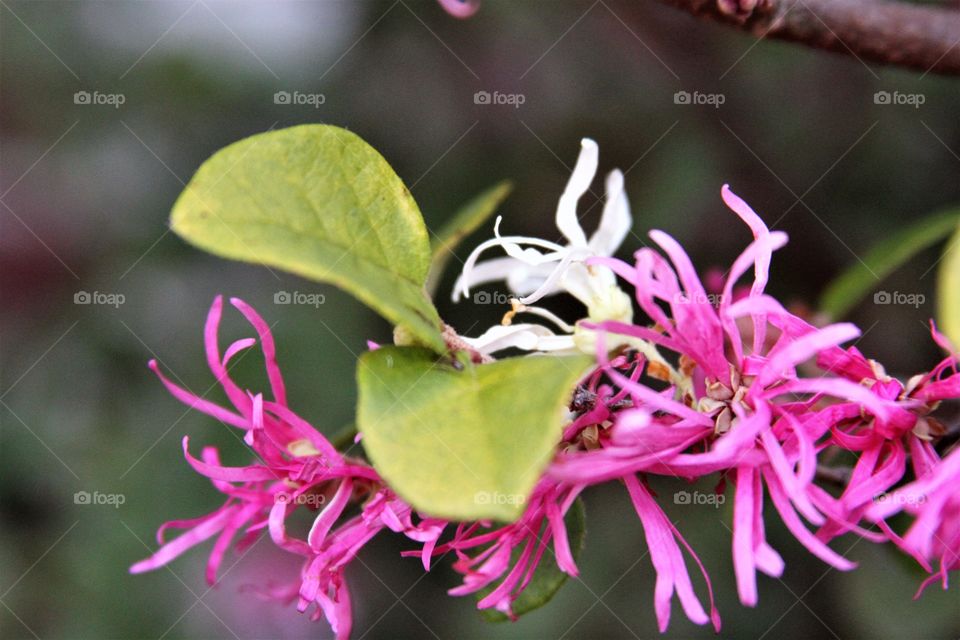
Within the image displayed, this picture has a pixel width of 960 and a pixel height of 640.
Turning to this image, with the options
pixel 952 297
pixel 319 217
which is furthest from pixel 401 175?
pixel 952 297

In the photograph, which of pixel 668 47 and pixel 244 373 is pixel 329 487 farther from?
pixel 668 47

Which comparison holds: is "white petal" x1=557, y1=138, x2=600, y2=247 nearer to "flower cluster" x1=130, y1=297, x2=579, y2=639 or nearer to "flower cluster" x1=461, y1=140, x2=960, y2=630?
"flower cluster" x1=461, y1=140, x2=960, y2=630

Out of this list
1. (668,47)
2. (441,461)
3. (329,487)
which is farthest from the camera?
(668,47)

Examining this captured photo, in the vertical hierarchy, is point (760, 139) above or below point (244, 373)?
above

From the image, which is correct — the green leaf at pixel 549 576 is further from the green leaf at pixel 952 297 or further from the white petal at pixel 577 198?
the green leaf at pixel 952 297

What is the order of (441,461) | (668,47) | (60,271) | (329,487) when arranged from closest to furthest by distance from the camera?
(441,461) → (329,487) → (668,47) → (60,271)

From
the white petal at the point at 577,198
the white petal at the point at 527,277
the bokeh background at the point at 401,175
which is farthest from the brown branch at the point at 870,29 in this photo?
the bokeh background at the point at 401,175

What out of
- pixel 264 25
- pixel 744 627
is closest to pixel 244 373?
pixel 264 25

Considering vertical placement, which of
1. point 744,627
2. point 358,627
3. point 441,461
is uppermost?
point 441,461

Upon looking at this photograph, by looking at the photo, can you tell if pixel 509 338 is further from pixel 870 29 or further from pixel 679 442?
pixel 870 29
